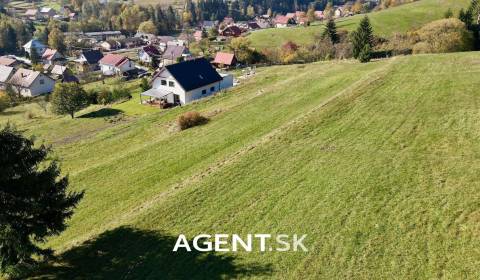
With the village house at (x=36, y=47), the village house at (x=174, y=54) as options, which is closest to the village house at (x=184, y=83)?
the village house at (x=174, y=54)

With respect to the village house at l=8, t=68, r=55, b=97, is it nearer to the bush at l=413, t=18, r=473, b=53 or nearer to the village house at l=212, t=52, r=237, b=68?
the village house at l=212, t=52, r=237, b=68

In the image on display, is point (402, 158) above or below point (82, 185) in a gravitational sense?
above

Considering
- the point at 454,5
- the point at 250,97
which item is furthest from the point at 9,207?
the point at 454,5

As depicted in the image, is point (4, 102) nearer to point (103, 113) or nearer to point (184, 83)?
point (103, 113)

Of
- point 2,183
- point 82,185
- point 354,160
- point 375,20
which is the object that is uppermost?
point 375,20

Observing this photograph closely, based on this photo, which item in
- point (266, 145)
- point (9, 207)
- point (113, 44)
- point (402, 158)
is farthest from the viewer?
point (113, 44)

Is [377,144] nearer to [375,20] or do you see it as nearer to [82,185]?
[82,185]
